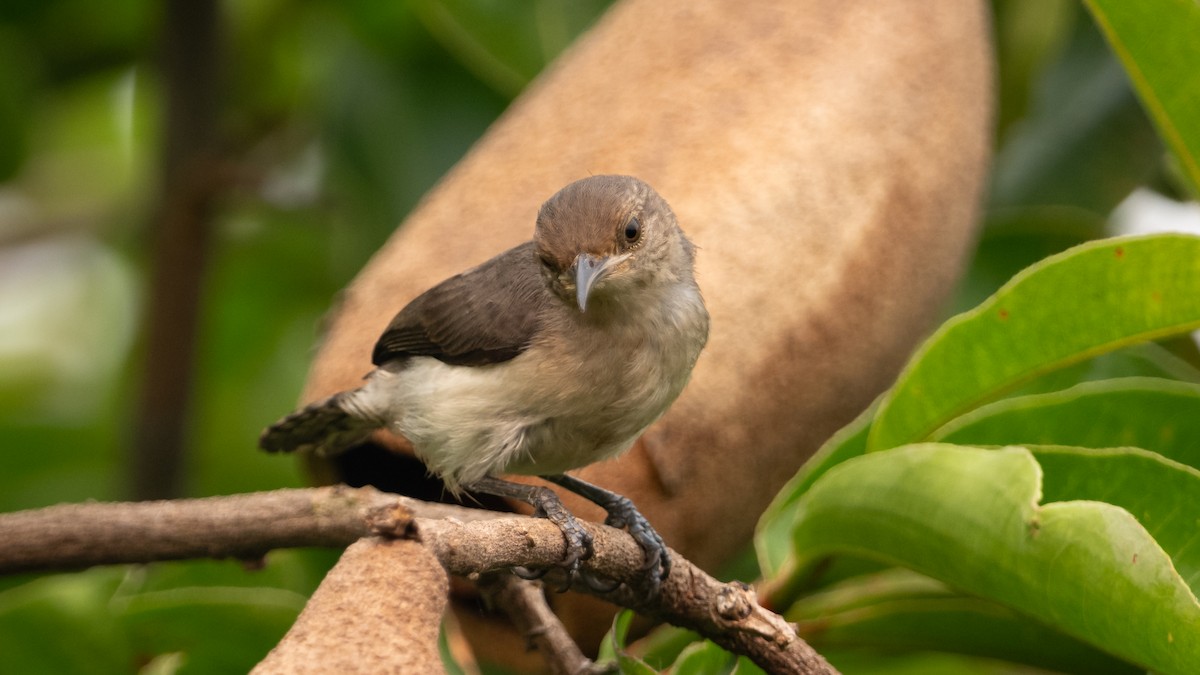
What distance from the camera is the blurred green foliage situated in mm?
3352

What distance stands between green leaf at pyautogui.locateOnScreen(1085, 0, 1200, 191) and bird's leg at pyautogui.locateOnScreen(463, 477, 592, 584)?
3.73 feet

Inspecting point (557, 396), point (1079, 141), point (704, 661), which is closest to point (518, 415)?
point (557, 396)

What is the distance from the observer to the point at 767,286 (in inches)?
91.2

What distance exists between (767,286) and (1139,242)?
1.96 ft

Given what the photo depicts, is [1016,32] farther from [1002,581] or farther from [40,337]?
[40,337]

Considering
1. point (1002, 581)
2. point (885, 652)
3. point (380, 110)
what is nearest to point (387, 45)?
point (380, 110)

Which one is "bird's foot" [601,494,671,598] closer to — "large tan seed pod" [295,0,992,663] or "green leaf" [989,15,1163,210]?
"large tan seed pod" [295,0,992,663]

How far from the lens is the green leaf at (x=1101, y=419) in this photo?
2076mm

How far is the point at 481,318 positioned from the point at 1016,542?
1079 mm

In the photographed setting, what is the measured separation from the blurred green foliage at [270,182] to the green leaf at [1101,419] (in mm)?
943

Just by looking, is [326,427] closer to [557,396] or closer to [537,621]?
[557,396]

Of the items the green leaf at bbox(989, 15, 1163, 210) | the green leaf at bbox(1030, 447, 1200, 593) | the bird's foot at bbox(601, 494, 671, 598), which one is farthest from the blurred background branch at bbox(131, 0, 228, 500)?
the green leaf at bbox(1030, 447, 1200, 593)

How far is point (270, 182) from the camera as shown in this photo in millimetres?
3461

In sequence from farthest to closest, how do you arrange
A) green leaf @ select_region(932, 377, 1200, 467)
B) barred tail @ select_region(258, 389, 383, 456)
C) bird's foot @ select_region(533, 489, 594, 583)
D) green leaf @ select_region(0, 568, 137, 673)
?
barred tail @ select_region(258, 389, 383, 456) < green leaf @ select_region(0, 568, 137, 673) < green leaf @ select_region(932, 377, 1200, 467) < bird's foot @ select_region(533, 489, 594, 583)
